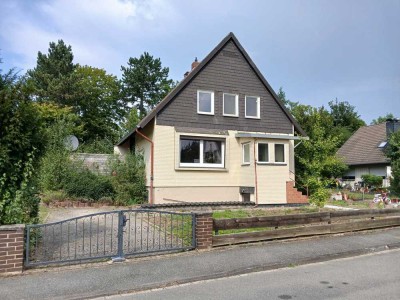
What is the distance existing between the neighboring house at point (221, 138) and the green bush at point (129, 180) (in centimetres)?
45

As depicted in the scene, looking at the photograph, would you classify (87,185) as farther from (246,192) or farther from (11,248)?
(11,248)

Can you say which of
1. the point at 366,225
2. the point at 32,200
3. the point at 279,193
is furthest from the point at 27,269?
the point at 279,193

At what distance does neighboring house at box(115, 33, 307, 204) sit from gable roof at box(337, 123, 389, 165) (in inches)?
622

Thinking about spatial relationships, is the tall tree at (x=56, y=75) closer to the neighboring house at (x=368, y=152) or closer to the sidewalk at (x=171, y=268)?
the neighboring house at (x=368, y=152)

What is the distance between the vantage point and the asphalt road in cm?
575

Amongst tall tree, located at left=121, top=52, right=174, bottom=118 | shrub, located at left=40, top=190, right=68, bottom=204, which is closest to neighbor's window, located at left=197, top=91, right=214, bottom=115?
shrub, located at left=40, top=190, right=68, bottom=204

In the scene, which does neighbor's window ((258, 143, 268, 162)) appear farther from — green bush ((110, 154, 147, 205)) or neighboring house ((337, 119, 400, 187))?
neighboring house ((337, 119, 400, 187))

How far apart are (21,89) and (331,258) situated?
7606 millimetres

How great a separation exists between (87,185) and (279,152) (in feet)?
30.7

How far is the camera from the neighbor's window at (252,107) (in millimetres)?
19031

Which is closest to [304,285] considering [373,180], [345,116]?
[373,180]

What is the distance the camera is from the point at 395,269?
7.35m

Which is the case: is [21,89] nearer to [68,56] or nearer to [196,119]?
[196,119]

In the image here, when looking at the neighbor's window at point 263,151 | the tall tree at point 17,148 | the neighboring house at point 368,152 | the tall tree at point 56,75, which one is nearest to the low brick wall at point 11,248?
the tall tree at point 17,148
